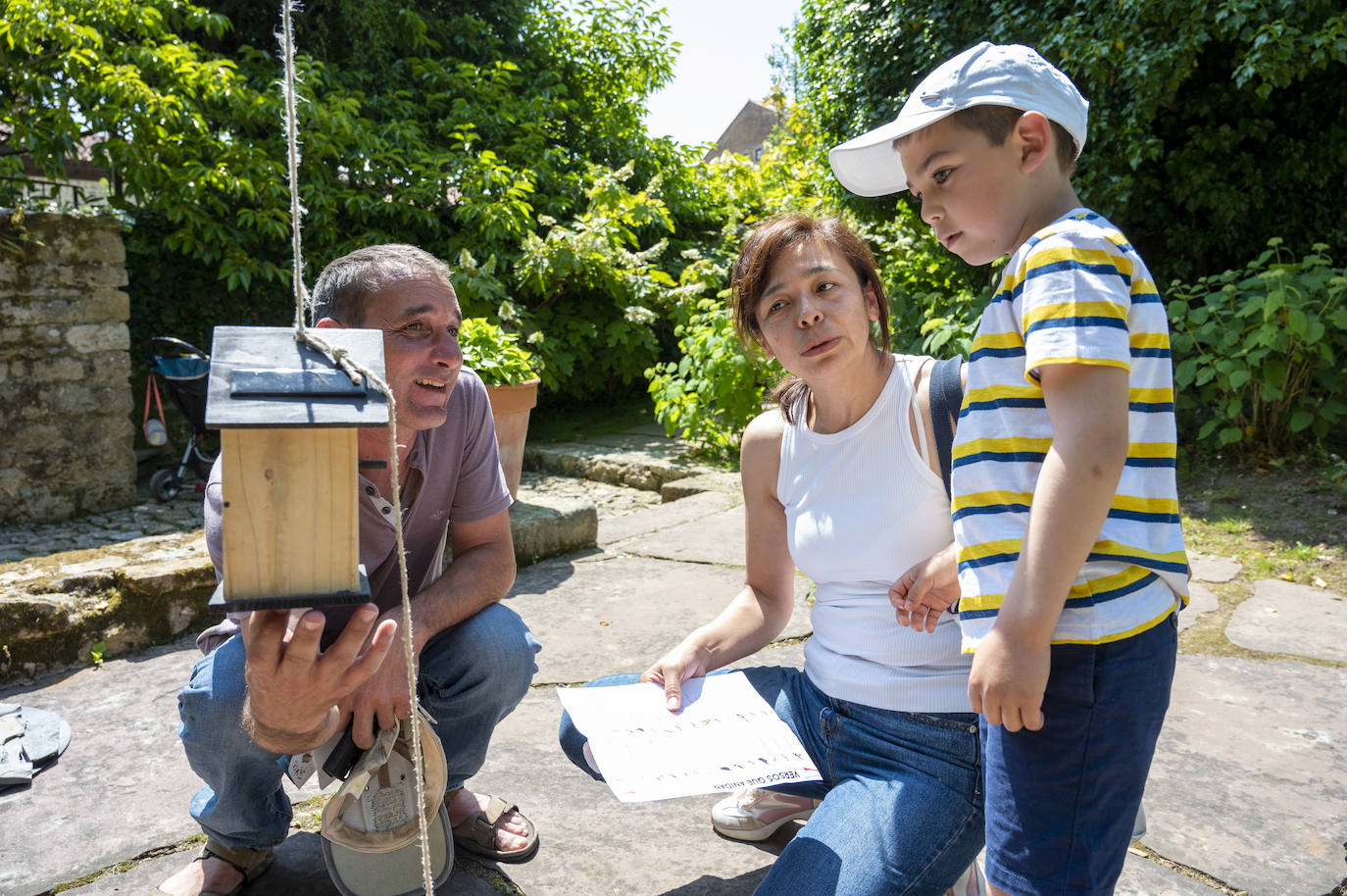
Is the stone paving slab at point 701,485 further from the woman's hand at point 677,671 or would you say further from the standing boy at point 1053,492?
the standing boy at point 1053,492

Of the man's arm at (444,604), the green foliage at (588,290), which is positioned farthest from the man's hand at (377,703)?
the green foliage at (588,290)

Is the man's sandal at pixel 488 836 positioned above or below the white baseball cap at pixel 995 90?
below

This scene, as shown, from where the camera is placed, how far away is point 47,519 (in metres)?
5.00

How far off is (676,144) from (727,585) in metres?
6.75

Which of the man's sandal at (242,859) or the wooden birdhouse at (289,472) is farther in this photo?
the man's sandal at (242,859)

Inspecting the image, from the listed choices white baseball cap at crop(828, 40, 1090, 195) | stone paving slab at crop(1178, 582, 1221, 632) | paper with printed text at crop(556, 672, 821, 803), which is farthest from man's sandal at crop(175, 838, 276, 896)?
stone paving slab at crop(1178, 582, 1221, 632)

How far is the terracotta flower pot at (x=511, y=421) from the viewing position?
4.34 meters

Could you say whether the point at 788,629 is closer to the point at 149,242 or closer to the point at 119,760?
the point at 119,760

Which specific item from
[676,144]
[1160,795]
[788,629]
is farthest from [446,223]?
[1160,795]

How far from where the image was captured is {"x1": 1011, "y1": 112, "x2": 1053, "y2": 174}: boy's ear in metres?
1.28

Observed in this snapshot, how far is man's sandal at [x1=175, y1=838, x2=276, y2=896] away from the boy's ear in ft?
5.78

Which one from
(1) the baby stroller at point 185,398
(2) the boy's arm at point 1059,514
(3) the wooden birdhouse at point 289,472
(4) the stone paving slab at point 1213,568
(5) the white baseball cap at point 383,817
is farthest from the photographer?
(1) the baby stroller at point 185,398

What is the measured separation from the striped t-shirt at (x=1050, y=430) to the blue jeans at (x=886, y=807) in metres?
0.32

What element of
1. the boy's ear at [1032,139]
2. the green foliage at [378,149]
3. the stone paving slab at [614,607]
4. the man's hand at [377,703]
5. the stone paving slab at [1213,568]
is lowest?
the stone paving slab at [614,607]
